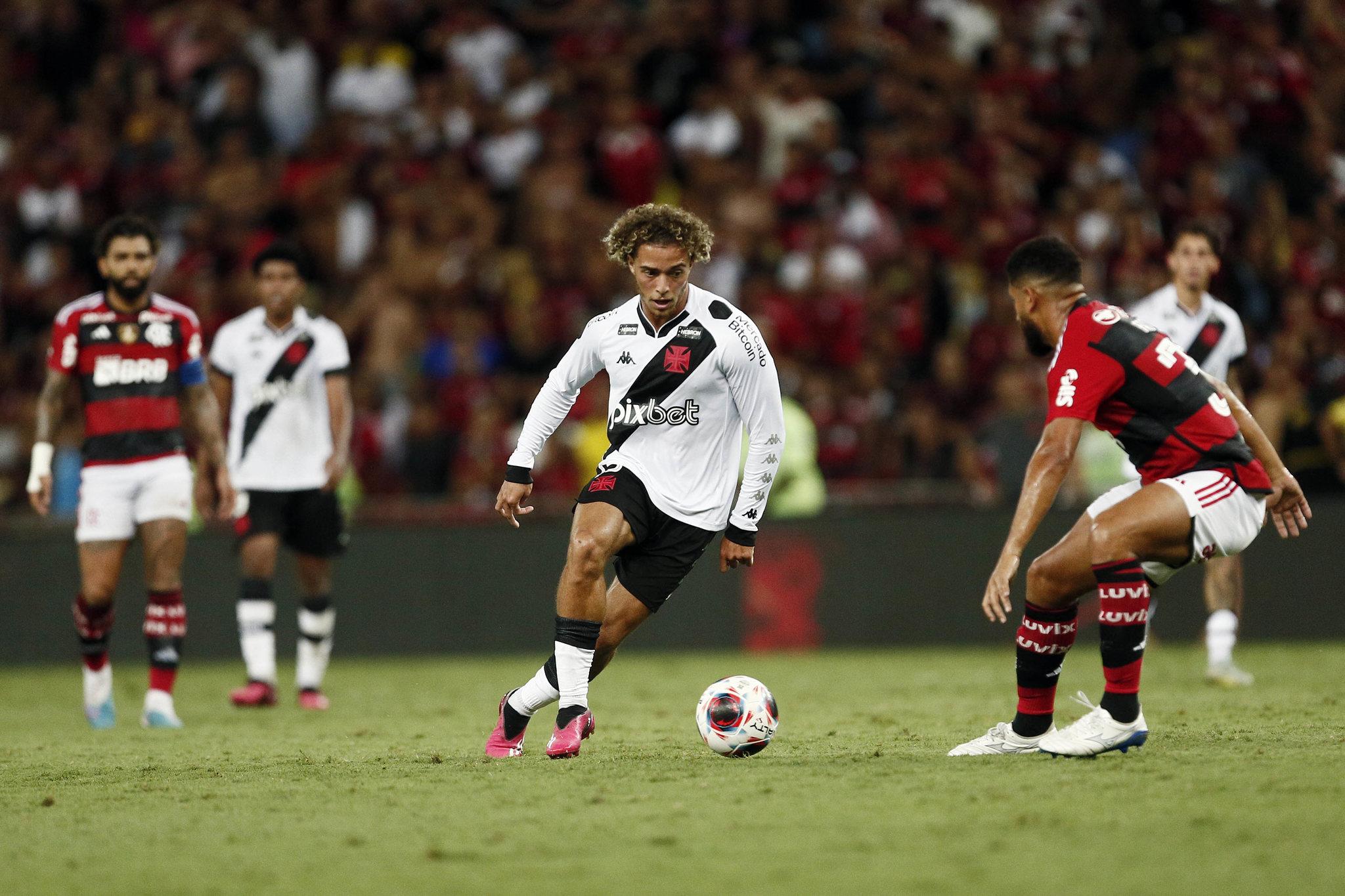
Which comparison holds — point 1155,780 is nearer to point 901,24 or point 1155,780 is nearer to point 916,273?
point 916,273

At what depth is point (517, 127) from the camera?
18.6 metres

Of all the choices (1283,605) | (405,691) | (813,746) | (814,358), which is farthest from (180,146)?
(813,746)

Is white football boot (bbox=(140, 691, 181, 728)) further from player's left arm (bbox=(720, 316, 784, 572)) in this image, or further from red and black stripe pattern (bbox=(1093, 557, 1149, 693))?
red and black stripe pattern (bbox=(1093, 557, 1149, 693))

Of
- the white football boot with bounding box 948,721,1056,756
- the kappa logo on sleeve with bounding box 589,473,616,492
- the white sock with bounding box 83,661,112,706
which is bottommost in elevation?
the white sock with bounding box 83,661,112,706

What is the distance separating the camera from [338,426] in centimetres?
1088

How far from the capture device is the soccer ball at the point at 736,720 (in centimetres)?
700

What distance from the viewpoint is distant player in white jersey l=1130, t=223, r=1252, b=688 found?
1063cm

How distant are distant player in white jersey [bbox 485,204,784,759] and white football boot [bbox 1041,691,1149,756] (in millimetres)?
1507

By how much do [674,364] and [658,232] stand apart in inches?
22.0

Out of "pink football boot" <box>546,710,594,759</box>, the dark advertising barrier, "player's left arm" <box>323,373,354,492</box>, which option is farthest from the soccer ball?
the dark advertising barrier

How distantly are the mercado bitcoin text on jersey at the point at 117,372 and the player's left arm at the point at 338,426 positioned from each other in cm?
125

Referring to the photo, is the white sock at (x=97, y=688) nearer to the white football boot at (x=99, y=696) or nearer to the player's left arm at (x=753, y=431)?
the white football boot at (x=99, y=696)

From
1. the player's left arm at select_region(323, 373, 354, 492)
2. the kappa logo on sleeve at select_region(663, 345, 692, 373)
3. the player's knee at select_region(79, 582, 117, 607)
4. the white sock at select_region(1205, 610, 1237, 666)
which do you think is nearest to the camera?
the kappa logo on sleeve at select_region(663, 345, 692, 373)

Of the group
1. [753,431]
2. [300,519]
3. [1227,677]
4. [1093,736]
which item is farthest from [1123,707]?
[300,519]
